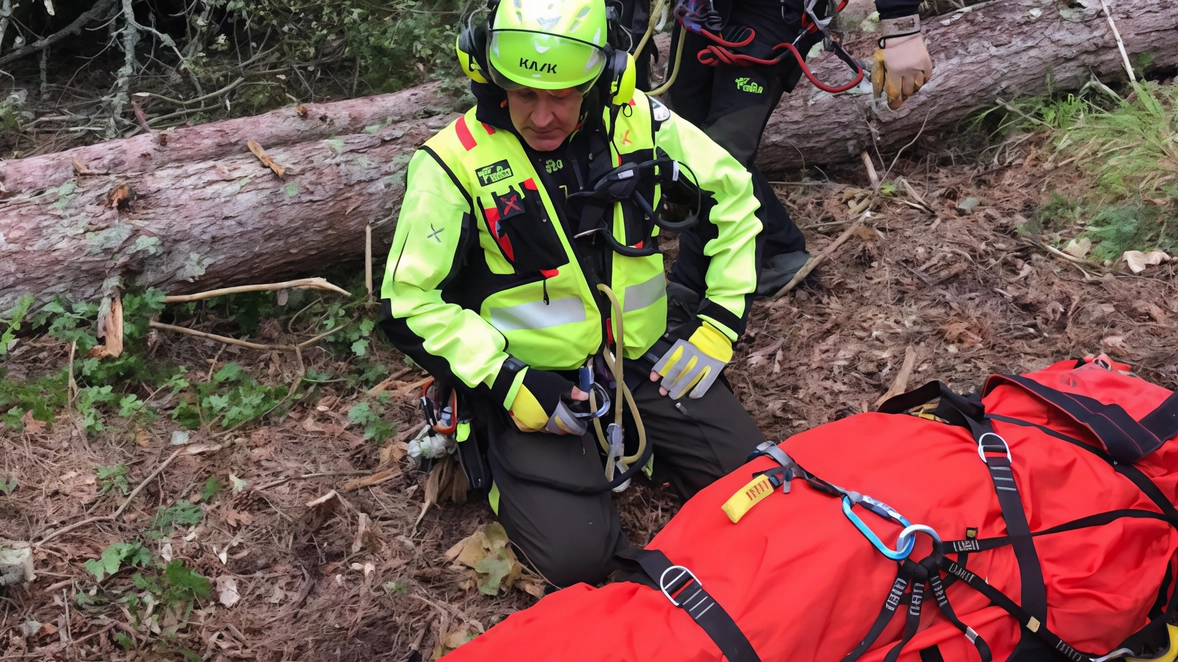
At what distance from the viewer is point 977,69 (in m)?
5.05

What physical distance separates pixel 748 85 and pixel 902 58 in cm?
69

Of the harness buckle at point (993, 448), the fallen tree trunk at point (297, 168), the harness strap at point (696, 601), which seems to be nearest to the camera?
the harness strap at point (696, 601)

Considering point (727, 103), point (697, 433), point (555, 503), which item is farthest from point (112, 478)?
point (727, 103)

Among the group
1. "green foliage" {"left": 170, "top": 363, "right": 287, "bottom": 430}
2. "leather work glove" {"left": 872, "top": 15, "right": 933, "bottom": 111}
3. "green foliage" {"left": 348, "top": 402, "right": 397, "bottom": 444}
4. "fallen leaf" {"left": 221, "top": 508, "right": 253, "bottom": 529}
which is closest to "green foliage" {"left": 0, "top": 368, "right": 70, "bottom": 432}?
"green foliage" {"left": 170, "top": 363, "right": 287, "bottom": 430}

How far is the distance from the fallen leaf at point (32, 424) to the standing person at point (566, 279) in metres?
1.75

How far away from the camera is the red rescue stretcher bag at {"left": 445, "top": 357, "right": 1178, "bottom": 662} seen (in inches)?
75.0

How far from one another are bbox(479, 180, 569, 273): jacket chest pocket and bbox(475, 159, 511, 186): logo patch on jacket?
0.04 meters

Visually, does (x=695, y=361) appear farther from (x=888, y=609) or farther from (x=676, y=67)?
(x=676, y=67)

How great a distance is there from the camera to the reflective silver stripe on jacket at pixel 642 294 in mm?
2969

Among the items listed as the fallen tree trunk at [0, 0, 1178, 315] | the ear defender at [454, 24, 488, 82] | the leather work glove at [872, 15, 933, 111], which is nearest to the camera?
the ear defender at [454, 24, 488, 82]

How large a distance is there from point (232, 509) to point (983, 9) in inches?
213

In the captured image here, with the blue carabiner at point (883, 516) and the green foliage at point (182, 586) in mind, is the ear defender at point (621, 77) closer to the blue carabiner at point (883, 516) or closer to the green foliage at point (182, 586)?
the blue carabiner at point (883, 516)

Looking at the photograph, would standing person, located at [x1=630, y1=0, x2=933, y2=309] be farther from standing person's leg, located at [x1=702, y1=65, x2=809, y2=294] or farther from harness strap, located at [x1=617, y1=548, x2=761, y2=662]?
harness strap, located at [x1=617, y1=548, x2=761, y2=662]

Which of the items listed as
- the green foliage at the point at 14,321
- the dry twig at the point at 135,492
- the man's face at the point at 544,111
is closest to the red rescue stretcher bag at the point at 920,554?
the man's face at the point at 544,111
